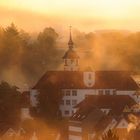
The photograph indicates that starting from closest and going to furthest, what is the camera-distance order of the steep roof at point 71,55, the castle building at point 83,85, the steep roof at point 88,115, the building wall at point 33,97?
the steep roof at point 88,115 < the building wall at point 33,97 < the castle building at point 83,85 < the steep roof at point 71,55

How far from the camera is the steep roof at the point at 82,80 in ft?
209

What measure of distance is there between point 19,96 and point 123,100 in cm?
809

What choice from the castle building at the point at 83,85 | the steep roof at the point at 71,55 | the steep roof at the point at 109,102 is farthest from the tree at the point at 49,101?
the steep roof at the point at 71,55

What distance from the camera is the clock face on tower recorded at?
6444cm

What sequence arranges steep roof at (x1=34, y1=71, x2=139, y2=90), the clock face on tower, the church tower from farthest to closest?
the church tower < the clock face on tower < steep roof at (x1=34, y1=71, x2=139, y2=90)

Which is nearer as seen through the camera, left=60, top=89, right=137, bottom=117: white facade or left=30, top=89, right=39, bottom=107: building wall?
left=30, top=89, right=39, bottom=107: building wall

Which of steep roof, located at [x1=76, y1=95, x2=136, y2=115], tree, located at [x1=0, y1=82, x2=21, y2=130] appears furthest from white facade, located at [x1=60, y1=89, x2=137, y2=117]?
tree, located at [x1=0, y1=82, x2=21, y2=130]

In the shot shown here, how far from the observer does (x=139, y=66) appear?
8181cm

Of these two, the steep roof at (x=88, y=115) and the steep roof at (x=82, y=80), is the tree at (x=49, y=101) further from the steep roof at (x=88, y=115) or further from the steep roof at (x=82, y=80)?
the steep roof at (x=88, y=115)

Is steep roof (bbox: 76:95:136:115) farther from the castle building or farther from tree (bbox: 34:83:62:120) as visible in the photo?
the castle building

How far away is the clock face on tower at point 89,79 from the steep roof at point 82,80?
9.3 inches

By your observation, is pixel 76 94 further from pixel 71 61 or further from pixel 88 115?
pixel 88 115

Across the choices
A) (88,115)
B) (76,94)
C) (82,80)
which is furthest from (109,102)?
(82,80)

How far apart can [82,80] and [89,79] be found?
2.06 ft
